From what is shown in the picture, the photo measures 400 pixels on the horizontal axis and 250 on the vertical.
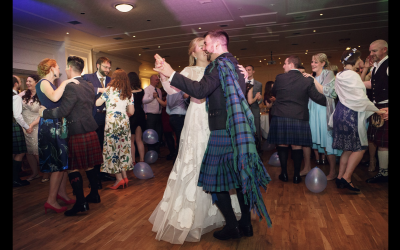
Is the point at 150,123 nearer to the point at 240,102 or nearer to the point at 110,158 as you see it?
the point at 110,158

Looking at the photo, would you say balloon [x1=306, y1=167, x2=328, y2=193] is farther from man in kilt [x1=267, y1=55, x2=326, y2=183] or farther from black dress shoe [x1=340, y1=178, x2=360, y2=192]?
man in kilt [x1=267, y1=55, x2=326, y2=183]

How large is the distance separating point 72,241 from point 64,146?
0.91 m

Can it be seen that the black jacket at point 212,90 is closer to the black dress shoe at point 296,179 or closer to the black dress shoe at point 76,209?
the black dress shoe at point 76,209

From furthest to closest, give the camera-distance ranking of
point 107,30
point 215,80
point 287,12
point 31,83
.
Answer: point 107,30 < point 287,12 < point 31,83 < point 215,80

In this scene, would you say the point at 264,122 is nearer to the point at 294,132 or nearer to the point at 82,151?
the point at 294,132

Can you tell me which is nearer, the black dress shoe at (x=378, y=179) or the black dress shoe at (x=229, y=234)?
the black dress shoe at (x=229, y=234)

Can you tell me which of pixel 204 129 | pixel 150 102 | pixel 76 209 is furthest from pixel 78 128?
pixel 150 102

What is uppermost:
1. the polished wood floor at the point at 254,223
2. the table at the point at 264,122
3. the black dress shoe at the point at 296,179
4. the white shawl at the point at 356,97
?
the white shawl at the point at 356,97

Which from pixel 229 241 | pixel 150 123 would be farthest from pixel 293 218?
pixel 150 123

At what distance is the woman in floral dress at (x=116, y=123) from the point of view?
3521 millimetres

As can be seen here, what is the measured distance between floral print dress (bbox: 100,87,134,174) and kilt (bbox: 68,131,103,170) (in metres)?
0.68

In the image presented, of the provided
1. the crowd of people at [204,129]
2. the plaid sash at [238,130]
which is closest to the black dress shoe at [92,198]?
the crowd of people at [204,129]

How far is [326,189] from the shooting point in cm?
344

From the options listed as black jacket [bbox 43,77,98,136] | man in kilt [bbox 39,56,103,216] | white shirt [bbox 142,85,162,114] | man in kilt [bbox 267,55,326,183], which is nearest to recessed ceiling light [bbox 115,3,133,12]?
white shirt [bbox 142,85,162,114]
